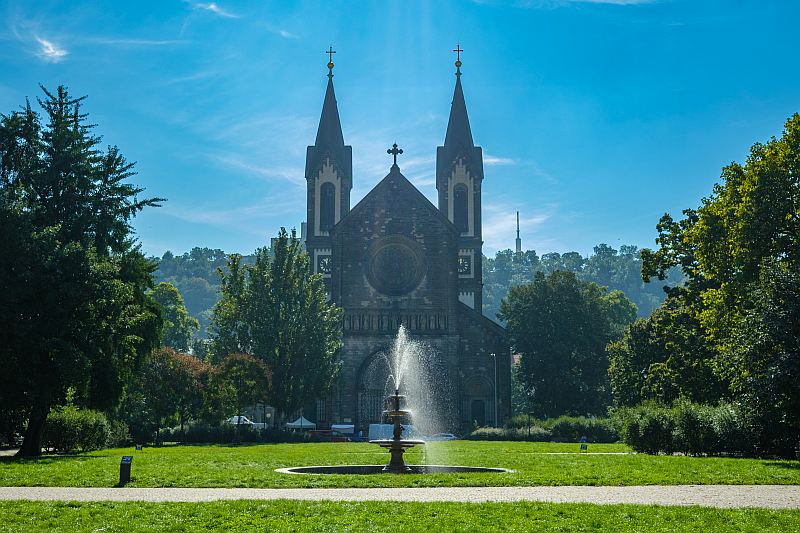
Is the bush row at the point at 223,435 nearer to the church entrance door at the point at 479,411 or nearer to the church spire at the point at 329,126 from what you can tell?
the church entrance door at the point at 479,411

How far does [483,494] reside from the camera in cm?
1460

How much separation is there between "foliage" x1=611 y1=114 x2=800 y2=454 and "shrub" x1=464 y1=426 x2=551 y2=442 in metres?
14.6

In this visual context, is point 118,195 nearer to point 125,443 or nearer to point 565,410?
point 125,443

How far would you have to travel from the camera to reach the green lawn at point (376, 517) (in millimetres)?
10898

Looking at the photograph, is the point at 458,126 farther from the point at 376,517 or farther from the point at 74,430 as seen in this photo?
the point at 376,517

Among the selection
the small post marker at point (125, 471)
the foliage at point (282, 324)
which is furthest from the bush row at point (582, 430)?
the small post marker at point (125, 471)

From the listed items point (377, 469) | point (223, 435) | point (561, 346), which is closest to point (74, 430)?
point (223, 435)

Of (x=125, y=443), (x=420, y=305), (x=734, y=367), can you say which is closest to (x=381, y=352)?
(x=420, y=305)

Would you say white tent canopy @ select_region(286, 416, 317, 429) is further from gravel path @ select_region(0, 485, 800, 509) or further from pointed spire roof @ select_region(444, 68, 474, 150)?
gravel path @ select_region(0, 485, 800, 509)

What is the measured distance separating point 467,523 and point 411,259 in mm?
47905

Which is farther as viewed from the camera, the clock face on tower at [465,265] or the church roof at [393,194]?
the clock face on tower at [465,265]

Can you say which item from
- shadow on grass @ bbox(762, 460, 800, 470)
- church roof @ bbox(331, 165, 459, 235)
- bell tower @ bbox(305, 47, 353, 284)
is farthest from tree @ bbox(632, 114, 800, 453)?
bell tower @ bbox(305, 47, 353, 284)

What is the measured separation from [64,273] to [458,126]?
46977 mm

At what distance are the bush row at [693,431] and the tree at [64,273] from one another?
1764cm
